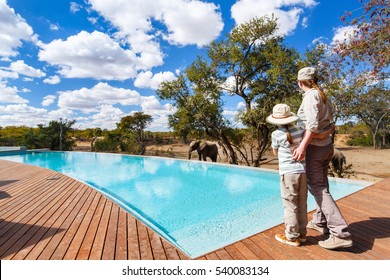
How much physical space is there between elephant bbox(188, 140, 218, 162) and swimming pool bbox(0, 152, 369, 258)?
171 cm

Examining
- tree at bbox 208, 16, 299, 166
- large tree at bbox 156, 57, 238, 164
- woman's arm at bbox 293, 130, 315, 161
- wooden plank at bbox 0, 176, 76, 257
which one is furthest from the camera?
large tree at bbox 156, 57, 238, 164

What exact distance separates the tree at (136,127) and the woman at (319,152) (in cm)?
1803

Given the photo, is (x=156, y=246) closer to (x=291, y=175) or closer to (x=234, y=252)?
(x=234, y=252)

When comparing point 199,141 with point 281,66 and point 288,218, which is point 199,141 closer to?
point 281,66

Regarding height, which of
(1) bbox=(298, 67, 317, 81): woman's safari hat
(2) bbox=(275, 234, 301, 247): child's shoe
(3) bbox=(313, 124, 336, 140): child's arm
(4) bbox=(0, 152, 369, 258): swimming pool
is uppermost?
(1) bbox=(298, 67, 317, 81): woman's safari hat

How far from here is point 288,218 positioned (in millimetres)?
2277

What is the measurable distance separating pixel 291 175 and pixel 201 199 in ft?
14.7

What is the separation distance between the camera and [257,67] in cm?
1183

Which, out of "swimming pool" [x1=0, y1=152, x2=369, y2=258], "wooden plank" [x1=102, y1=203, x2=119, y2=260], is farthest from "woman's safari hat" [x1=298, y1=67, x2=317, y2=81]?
"wooden plank" [x1=102, y1=203, x2=119, y2=260]

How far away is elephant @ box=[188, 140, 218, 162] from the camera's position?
1293 cm

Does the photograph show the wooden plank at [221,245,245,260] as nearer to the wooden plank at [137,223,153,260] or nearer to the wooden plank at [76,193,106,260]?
the wooden plank at [137,223,153,260]

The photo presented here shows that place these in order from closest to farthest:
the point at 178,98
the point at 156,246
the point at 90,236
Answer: the point at 156,246
the point at 90,236
the point at 178,98

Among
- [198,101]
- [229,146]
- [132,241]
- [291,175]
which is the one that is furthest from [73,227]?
[229,146]

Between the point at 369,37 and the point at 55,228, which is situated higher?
the point at 369,37
